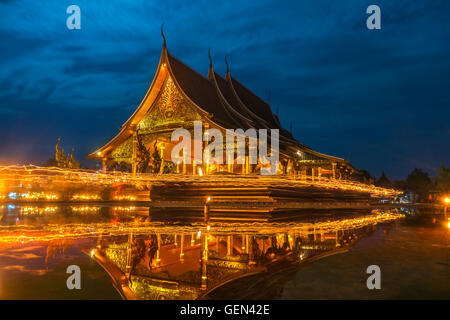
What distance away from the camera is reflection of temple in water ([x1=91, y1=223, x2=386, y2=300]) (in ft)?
9.60

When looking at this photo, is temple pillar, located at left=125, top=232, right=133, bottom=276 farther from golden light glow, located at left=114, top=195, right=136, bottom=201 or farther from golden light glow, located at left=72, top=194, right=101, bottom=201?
golden light glow, located at left=72, top=194, right=101, bottom=201

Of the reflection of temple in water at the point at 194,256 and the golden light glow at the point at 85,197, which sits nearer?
the reflection of temple in water at the point at 194,256

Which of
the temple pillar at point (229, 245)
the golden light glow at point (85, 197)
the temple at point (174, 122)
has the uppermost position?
the temple at point (174, 122)

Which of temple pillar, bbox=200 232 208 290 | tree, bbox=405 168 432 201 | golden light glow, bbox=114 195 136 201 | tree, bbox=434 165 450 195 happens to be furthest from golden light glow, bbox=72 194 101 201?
tree, bbox=405 168 432 201

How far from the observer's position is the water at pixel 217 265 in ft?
9.02

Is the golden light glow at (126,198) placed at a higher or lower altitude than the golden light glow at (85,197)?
higher

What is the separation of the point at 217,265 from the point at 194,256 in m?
0.59

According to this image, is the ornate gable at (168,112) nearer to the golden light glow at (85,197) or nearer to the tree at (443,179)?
the golden light glow at (85,197)

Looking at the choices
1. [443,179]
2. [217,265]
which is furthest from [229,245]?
[443,179]

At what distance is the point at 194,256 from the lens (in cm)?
423

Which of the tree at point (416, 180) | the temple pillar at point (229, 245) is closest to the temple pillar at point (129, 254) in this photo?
the temple pillar at point (229, 245)

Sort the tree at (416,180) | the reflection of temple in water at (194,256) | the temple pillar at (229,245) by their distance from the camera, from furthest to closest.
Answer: the tree at (416,180) < the temple pillar at (229,245) < the reflection of temple in water at (194,256)

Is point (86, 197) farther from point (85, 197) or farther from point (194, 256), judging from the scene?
point (194, 256)
